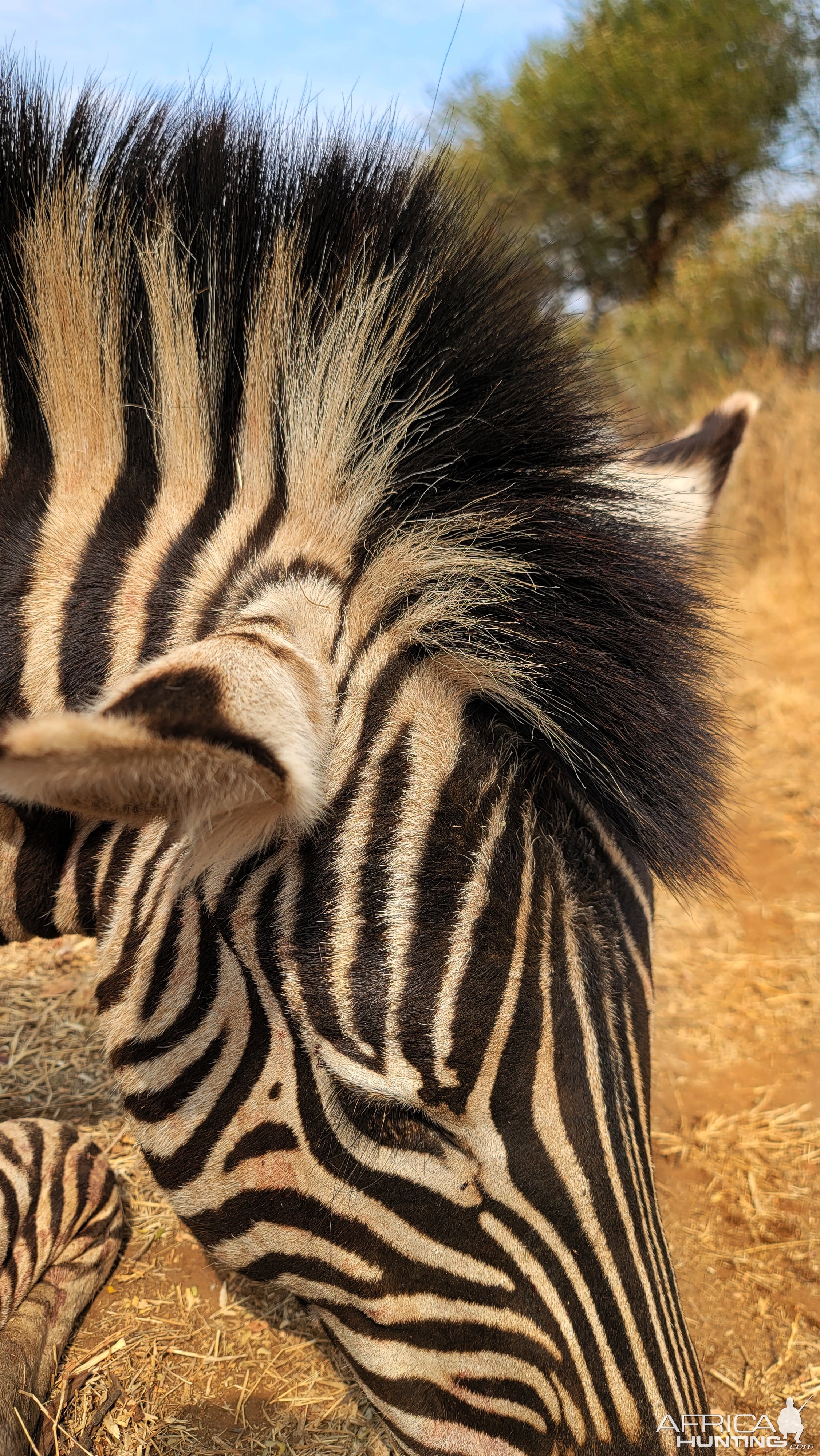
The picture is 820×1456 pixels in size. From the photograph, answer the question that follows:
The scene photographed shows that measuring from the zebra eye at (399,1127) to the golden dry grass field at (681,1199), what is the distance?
777 mm

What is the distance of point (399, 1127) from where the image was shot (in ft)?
4.66

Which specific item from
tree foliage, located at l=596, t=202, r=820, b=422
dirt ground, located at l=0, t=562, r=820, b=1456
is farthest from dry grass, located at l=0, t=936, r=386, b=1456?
tree foliage, located at l=596, t=202, r=820, b=422

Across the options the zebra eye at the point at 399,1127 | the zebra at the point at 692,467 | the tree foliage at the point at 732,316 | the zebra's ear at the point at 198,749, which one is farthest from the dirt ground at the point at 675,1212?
the tree foliage at the point at 732,316

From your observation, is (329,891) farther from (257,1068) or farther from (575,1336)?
(575,1336)

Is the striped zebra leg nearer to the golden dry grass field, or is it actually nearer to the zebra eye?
the golden dry grass field

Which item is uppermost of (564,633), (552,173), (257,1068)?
(552,173)

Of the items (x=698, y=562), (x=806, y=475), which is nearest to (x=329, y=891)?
(x=698, y=562)

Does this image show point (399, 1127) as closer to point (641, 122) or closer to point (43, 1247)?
point (43, 1247)

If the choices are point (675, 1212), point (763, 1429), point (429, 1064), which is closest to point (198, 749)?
point (429, 1064)

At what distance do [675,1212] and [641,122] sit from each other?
2325 centimetres

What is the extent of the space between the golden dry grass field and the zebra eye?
30.6 inches

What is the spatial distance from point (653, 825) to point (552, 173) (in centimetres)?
2379

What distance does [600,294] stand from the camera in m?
21.9

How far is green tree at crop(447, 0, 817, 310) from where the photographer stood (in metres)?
18.5
